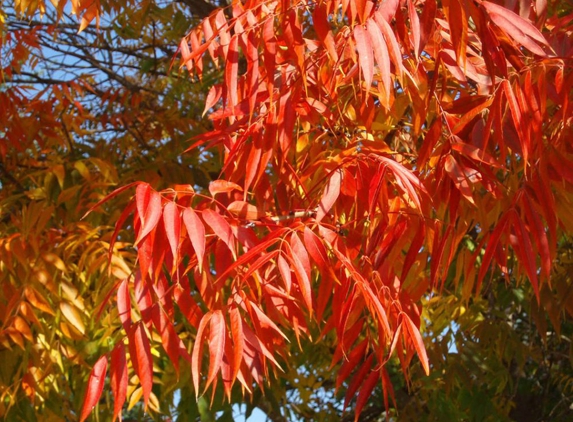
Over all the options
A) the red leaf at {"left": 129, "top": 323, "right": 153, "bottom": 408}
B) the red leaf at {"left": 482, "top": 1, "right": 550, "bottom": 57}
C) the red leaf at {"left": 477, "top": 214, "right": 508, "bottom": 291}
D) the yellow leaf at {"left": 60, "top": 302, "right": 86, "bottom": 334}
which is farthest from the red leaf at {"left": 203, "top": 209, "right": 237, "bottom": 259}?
the yellow leaf at {"left": 60, "top": 302, "right": 86, "bottom": 334}

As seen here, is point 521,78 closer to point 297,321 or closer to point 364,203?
point 364,203

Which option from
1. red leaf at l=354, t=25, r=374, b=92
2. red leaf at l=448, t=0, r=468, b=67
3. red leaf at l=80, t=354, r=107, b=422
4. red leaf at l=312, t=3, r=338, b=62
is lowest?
red leaf at l=80, t=354, r=107, b=422

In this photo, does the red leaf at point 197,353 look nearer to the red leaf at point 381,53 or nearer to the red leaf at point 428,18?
the red leaf at point 381,53

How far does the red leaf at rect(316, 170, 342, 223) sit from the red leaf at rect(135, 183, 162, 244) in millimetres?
271

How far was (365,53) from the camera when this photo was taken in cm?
129

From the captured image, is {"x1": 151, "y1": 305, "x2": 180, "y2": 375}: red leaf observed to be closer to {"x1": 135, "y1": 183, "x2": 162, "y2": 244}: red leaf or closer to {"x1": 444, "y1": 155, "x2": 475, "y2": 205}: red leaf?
{"x1": 135, "y1": 183, "x2": 162, "y2": 244}: red leaf

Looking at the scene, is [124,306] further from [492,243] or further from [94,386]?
[492,243]

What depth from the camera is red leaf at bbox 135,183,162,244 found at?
1312 mm

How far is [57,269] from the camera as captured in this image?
2338 millimetres

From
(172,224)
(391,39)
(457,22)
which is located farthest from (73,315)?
(457,22)

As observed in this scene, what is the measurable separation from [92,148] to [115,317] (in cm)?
140

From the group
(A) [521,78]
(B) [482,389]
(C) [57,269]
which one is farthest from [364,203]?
(B) [482,389]

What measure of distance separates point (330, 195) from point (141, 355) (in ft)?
1.40

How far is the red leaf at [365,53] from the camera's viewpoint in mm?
1273
